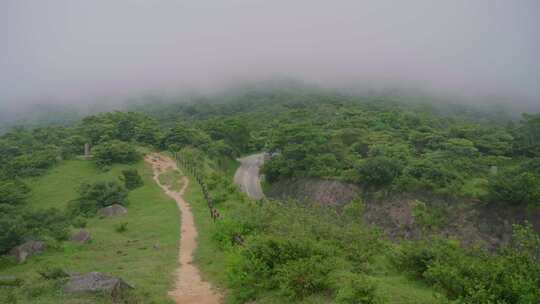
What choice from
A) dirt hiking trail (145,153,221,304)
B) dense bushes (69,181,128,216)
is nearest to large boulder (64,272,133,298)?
dirt hiking trail (145,153,221,304)

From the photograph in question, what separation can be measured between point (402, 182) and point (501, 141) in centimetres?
2321

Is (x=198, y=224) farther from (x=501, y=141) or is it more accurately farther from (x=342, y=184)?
(x=501, y=141)

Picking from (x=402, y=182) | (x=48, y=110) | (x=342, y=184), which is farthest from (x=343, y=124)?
(x=48, y=110)

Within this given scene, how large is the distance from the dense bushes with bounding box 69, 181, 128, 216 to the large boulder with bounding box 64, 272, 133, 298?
1821 cm

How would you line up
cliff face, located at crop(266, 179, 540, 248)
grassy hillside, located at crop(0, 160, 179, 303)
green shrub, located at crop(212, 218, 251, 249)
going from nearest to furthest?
grassy hillside, located at crop(0, 160, 179, 303), green shrub, located at crop(212, 218, 251, 249), cliff face, located at crop(266, 179, 540, 248)

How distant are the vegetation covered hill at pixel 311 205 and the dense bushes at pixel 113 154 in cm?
12

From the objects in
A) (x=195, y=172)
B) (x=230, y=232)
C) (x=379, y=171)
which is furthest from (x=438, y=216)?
(x=195, y=172)

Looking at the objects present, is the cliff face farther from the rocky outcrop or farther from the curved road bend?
A: the curved road bend

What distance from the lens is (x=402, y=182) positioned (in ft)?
116

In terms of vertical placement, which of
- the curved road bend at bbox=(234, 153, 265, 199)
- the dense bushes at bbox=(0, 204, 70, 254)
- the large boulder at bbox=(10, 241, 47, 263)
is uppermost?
the dense bushes at bbox=(0, 204, 70, 254)

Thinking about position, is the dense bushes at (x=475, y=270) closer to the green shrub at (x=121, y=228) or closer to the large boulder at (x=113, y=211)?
the green shrub at (x=121, y=228)

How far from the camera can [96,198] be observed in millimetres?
28406

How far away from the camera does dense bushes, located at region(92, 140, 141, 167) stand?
4105cm

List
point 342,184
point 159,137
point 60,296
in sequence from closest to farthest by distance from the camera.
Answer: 1. point 60,296
2. point 342,184
3. point 159,137
